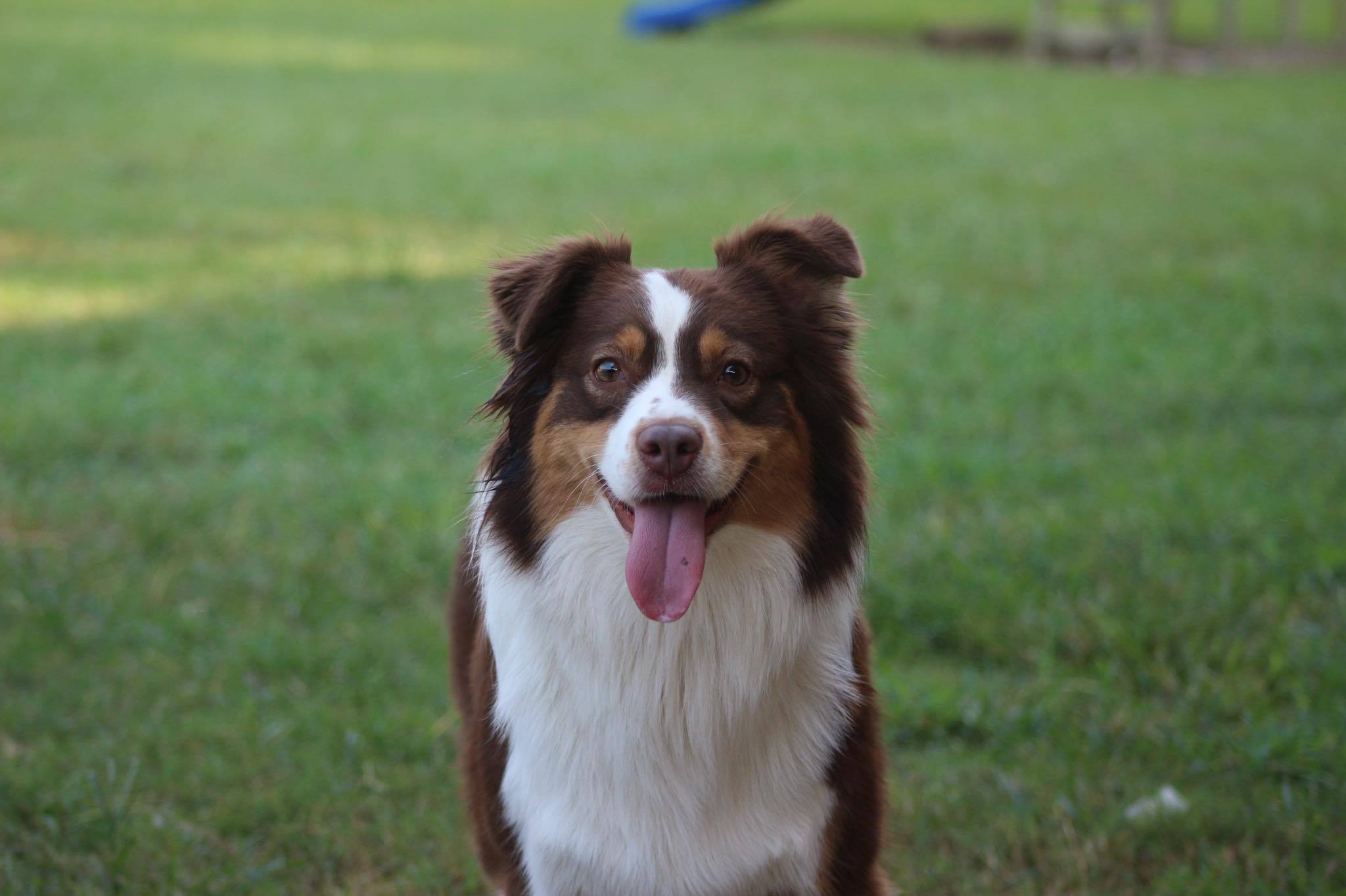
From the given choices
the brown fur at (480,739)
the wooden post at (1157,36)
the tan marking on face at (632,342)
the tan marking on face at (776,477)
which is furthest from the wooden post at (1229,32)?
the tan marking on face at (632,342)

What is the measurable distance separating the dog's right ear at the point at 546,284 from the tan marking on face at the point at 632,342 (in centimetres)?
19

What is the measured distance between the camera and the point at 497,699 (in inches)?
121

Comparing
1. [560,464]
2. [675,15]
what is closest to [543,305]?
[560,464]

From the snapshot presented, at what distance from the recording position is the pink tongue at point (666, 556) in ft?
8.98

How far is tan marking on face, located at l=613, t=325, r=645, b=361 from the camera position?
287 centimetres

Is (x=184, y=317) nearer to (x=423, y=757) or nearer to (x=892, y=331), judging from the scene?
(x=892, y=331)

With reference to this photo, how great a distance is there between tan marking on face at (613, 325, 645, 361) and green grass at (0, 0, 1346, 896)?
76 centimetres

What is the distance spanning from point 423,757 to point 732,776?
1610mm

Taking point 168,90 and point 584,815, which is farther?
point 168,90

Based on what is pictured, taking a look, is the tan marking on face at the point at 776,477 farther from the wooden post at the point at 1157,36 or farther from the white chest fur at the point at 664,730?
the wooden post at the point at 1157,36

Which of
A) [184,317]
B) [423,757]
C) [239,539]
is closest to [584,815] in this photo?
[423,757]

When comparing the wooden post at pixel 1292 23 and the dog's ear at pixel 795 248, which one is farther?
the wooden post at pixel 1292 23

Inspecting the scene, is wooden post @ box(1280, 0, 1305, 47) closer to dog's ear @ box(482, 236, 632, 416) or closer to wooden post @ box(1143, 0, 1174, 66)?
wooden post @ box(1143, 0, 1174, 66)

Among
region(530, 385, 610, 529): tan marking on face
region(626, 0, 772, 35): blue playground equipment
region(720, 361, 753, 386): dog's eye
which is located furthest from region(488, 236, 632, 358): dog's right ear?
region(626, 0, 772, 35): blue playground equipment
